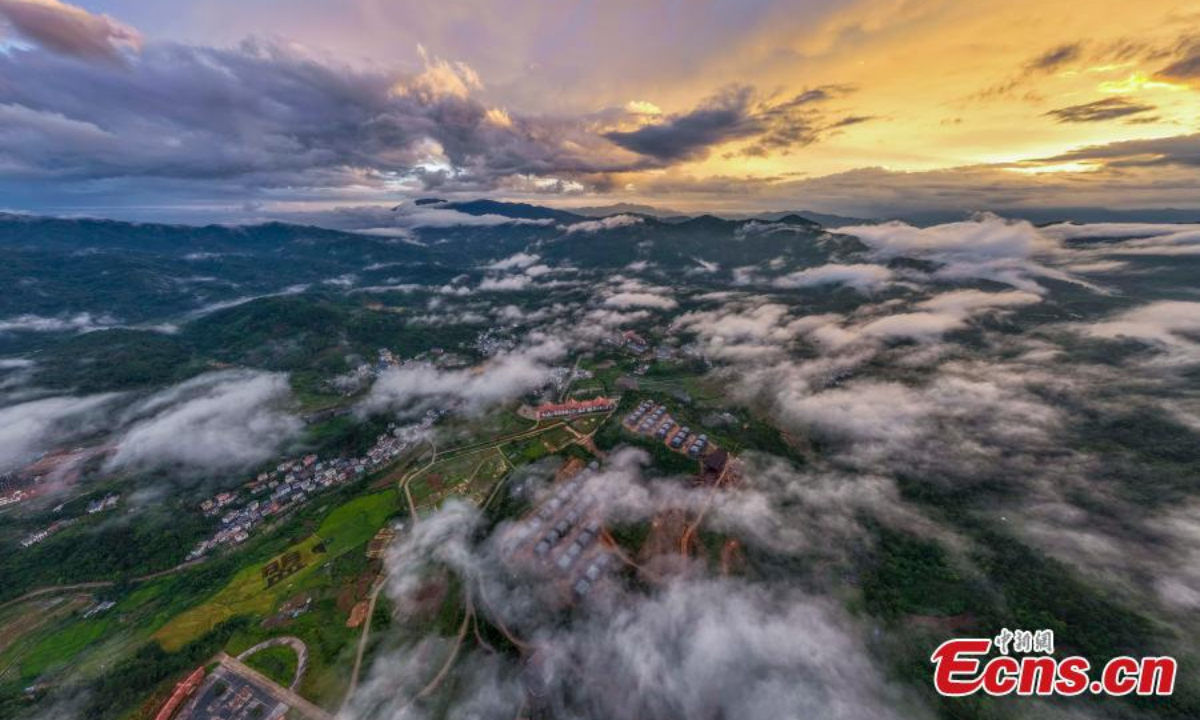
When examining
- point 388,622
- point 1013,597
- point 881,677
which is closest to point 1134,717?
point 1013,597

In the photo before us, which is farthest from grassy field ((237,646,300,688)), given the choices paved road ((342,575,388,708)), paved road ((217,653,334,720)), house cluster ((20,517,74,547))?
house cluster ((20,517,74,547))

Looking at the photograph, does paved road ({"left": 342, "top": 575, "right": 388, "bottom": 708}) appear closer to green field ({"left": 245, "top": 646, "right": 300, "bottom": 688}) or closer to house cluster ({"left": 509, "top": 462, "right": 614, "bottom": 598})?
green field ({"left": 245, "top": 646, "right": 300, "bottom": 688})

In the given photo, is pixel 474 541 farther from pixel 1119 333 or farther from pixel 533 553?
pixel 1119 333

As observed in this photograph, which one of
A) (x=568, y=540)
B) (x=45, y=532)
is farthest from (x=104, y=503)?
(x=568, y=540)

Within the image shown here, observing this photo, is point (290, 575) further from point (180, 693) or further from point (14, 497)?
point (14, 497)

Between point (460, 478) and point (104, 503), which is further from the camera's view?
point (460, 478)

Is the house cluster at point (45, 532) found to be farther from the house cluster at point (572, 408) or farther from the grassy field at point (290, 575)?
the house cluster at point (572, 408)

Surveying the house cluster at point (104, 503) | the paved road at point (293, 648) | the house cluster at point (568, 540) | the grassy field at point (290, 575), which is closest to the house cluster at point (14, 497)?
the house cluster at point (104, 503)
